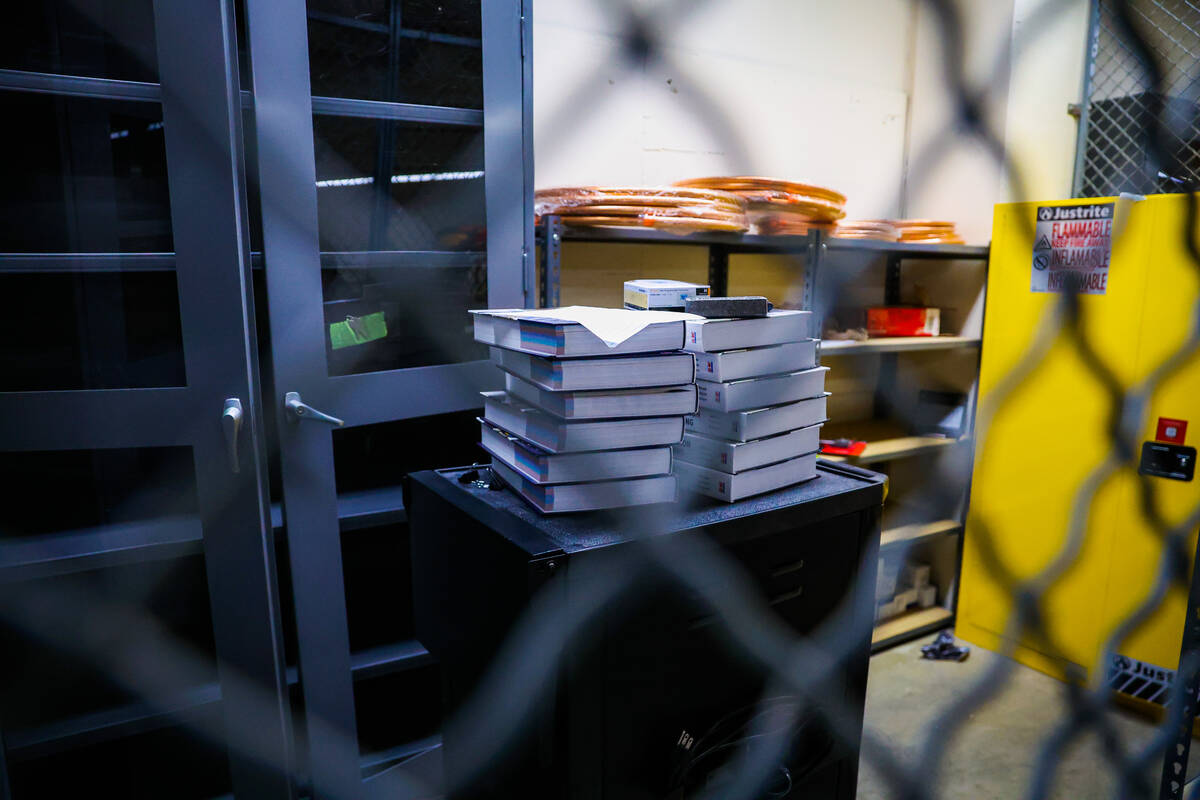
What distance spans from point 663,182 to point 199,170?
1536mm

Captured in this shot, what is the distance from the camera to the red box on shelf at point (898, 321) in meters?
2.69

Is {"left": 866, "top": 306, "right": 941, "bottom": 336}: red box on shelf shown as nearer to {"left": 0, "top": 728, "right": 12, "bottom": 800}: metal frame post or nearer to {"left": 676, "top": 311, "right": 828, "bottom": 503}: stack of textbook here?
{"left": 676, "top": 311, "right": 828, "bottom": 503}: stack of textbook

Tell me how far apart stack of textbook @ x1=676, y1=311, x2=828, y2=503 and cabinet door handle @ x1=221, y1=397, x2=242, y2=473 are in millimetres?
817

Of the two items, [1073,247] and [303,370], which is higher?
[1073,247]

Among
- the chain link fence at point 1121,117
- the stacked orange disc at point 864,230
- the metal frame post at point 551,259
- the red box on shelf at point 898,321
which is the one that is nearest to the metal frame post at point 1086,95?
the chain link fence at point 1121,117

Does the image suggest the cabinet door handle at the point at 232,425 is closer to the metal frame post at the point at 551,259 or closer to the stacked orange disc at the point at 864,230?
the metal frame post at the point at 551,259

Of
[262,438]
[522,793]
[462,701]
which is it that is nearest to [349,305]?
[262,438]

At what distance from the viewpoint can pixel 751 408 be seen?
2.81 ft

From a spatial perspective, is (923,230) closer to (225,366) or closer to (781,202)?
(781,202)

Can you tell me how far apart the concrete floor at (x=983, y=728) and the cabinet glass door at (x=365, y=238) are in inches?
52.0

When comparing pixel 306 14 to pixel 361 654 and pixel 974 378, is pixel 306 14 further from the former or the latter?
pixel 974 378

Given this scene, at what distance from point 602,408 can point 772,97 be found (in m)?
2.11

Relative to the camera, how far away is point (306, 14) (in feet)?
4.28

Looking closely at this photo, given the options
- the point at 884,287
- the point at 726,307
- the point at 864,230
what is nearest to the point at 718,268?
the point at 864,230
